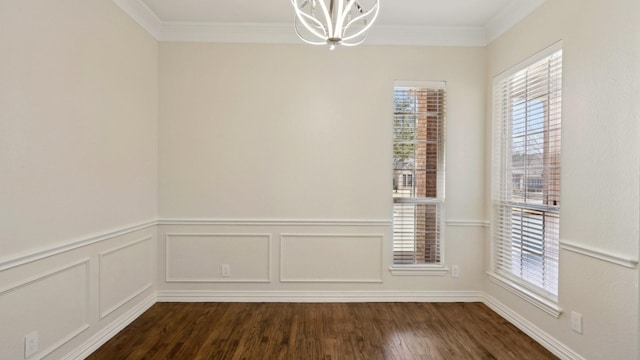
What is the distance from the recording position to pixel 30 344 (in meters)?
2.10

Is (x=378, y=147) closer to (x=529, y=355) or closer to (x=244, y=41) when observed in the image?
Result: (x=244, y=41)

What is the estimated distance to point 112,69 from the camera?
9.46 ft

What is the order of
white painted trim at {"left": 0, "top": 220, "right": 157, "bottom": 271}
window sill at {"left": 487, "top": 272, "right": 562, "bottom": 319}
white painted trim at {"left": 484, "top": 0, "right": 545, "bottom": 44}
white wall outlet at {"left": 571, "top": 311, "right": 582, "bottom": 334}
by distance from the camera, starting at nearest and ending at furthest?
1. white painted trim at {"left": 0, "top": 220, "right": 157, "bottom": 271}
2. white wall outlet at {"left": 571, "top": 311, "right": 582, "bottom": 334}
3. window sill at {"left": 487, "top": 272, "right": 562, "bottom": 319}
4. white painted trim at {"left": 484, "top": 0, "right": 545, "bottom": 44}

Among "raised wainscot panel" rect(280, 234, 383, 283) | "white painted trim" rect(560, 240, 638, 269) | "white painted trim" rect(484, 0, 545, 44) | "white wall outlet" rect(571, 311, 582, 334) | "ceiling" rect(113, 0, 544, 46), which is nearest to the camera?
"white painted trim" rect(560, 240, 638, 269)

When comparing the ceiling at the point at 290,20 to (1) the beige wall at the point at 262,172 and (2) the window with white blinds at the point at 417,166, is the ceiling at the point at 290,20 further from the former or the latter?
(2) the window with white blinds at the point at 417,166

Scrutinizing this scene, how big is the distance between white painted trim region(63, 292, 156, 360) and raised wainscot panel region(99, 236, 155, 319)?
0.11 m

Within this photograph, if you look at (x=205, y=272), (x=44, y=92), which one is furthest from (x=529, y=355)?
(x=44, y=92)

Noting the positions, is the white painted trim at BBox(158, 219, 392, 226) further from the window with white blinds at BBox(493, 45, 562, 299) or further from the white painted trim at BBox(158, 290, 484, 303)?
the window with white blinds at BBox(493, 45, 562, 299)

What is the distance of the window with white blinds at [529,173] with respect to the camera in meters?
2.77

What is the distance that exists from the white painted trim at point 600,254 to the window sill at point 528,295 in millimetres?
488

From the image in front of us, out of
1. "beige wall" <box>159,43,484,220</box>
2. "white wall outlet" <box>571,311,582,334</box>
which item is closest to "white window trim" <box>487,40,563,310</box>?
"white wall outlet" <box>571,311,582,334</box>

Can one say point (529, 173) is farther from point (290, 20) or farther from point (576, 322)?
point (290, 20)

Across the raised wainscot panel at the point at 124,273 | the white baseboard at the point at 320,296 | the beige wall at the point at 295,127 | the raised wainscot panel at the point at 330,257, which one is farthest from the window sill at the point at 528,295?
the raised wainscot panel at the point at 124,273

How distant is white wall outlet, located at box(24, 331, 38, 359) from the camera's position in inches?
81.6
